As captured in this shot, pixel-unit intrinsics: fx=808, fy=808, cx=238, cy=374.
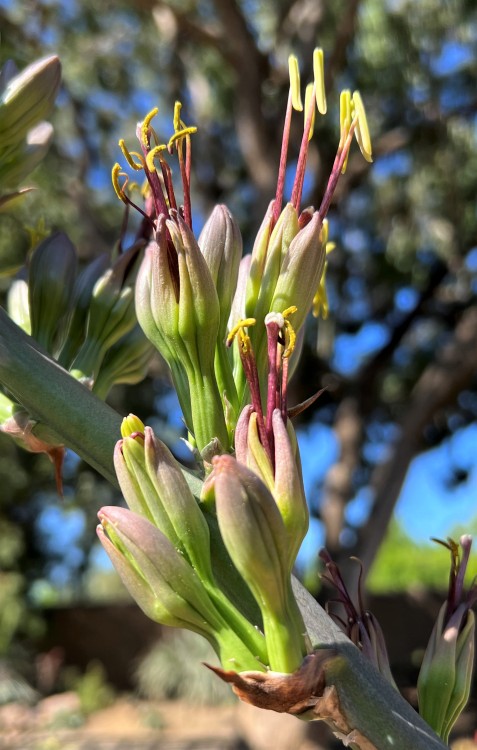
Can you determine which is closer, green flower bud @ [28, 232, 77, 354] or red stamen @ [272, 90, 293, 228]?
red stamen @ [272, 90, 293, 228]

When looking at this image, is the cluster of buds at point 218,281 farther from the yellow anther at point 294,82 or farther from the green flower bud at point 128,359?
the green flower bud at point 128,359

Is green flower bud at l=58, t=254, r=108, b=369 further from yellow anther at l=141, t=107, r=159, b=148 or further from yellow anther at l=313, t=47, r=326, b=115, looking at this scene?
yellow anther at l=313, t=47, r=326, b=115

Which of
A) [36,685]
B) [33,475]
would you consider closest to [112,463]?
[33,475]

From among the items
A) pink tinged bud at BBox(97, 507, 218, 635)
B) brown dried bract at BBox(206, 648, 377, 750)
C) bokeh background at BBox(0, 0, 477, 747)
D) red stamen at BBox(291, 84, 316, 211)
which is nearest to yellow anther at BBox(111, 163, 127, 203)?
red stamen at BBox(291, 84, 316, 211)

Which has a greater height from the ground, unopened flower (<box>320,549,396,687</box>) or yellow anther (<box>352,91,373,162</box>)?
yellow anther (<box>352,91,373,162</box>)

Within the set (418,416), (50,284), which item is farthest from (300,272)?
(418,416)

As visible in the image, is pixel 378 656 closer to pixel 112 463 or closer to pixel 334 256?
pixel 112 463

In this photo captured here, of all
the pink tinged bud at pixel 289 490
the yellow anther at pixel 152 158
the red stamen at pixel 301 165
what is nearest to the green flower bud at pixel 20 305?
the yellow anther at pixel 152 158
